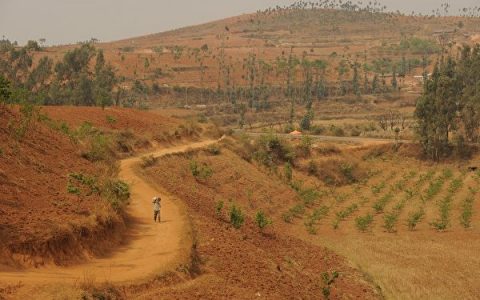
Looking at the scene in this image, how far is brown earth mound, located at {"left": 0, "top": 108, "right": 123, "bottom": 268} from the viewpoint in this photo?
16969 mm

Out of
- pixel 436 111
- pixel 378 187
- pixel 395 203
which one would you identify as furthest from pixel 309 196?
pixel 436 111

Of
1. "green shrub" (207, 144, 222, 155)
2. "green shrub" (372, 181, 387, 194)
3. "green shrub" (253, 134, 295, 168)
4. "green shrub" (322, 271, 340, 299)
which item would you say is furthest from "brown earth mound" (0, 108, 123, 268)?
"green shrub" (372, 181, 387, 194)

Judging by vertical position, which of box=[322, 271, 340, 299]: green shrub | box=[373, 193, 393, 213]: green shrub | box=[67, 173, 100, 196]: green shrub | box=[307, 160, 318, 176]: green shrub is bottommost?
box=[373, 193, 393, 213]: green shrub

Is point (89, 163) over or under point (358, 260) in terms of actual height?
over

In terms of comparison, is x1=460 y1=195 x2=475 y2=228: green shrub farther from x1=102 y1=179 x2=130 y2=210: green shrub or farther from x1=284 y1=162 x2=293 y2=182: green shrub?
x1=102 y1=179 x2=130 y2=210: green shrub

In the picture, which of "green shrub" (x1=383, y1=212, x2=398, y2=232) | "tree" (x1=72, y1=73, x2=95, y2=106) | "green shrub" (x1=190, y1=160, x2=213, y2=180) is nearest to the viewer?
"green shrub" (x1=383, y1=212, x2=398, y2=232)

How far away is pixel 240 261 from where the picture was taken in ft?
69.1

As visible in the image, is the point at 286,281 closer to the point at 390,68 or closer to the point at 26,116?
the point at 26,116

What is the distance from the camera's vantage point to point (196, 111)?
11012 centimetres

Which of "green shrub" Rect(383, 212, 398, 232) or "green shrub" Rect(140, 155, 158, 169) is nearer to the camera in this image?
"green shrub" Rect(140, 155, 158, 169)

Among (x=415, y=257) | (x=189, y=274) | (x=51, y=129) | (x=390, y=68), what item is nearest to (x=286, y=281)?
(x=189, y=274)

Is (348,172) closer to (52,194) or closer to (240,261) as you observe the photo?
(240,261)

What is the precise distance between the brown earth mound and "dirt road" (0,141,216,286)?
614 millimetres

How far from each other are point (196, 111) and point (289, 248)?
274ft
